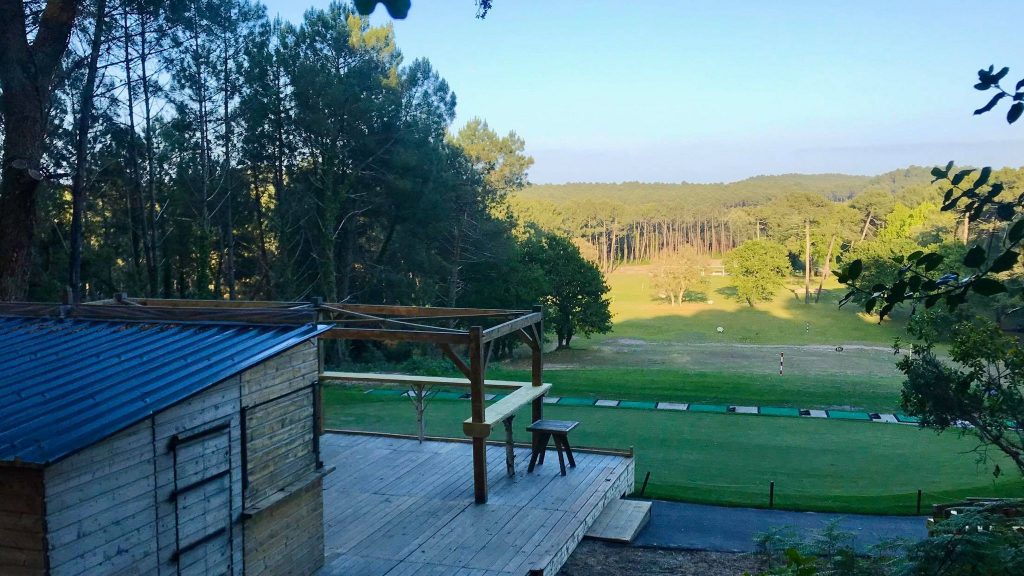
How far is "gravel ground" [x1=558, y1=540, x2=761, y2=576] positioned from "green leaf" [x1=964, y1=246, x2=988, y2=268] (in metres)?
6.81

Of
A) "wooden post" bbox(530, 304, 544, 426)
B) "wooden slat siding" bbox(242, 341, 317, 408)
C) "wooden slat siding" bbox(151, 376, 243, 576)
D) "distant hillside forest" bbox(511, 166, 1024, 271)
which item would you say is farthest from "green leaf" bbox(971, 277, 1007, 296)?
"distant hillside forest" bbox(511, 166, 1024, 271)

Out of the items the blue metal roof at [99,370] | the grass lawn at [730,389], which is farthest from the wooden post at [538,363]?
the grass lawn at [730,389]

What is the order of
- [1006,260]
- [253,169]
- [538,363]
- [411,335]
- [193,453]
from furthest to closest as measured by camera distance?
[253,169] → [538,363] → [411,335] → [193,453] → [1006,260]

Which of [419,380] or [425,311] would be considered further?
[419,380]

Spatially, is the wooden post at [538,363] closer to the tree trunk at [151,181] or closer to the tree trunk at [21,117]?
the tree trunk at [21,117]

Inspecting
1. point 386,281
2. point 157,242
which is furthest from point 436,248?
point 157,242

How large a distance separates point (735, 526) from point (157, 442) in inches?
287

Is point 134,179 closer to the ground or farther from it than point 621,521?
farther from it

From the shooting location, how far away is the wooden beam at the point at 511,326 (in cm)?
900

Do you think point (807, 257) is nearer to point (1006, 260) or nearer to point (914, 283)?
point (914, 283)

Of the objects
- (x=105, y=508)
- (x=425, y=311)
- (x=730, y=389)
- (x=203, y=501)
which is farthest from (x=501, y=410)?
(x=730, y=389)

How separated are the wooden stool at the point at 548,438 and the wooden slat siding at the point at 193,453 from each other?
4.58m

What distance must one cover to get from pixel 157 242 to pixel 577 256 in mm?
19819

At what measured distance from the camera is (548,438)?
10.4m
